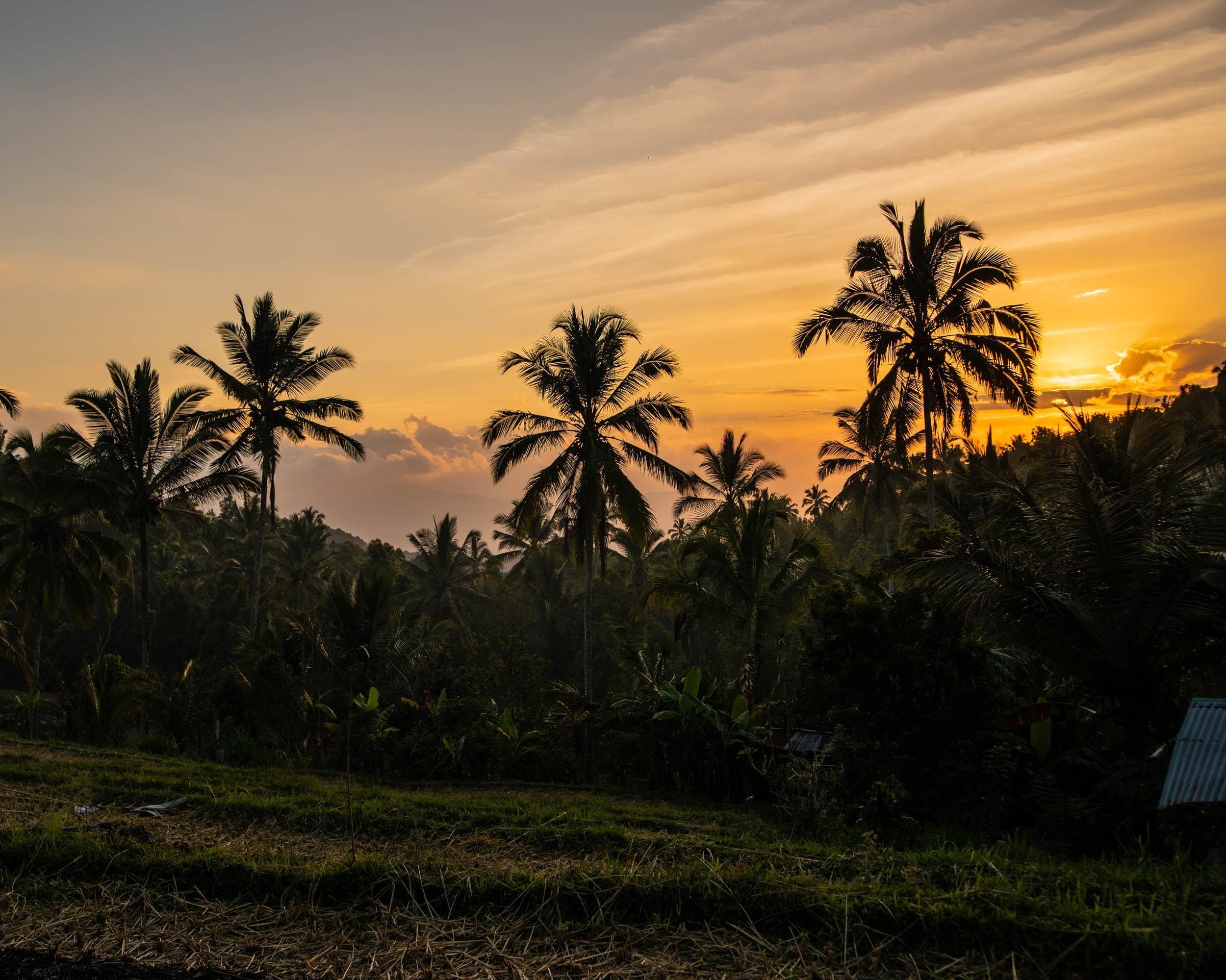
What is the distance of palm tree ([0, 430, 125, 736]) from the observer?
20.2 metres

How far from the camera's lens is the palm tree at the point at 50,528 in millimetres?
20203

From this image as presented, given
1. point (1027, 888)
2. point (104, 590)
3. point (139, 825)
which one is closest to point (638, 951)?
point (1027, 888)

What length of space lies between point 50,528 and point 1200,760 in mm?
23666

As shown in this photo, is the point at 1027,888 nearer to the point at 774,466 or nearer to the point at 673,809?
the point at 673,809

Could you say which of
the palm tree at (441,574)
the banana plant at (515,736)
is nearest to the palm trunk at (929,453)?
the banana plant at (515,736)

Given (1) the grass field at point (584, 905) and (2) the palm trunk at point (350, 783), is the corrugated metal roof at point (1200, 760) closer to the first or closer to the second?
(1) the grass field at point (584, 905)

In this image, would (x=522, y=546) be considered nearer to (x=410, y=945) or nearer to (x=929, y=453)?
(x=929, y=453)

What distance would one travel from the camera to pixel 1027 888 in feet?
16.9

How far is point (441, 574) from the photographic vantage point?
140 feet

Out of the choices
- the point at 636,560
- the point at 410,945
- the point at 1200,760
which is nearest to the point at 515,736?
the point at 410,945

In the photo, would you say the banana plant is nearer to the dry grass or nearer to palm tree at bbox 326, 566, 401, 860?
palm tree at bbox 326, 566, 401, 860

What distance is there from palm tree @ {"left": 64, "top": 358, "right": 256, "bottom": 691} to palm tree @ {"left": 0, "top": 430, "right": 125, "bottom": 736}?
2.22ft

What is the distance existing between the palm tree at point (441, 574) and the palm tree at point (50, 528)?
19.8 m

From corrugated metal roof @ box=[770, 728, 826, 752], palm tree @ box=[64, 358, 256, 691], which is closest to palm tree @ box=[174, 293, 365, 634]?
palm tree @ box=[64, 358, 256, 691]
